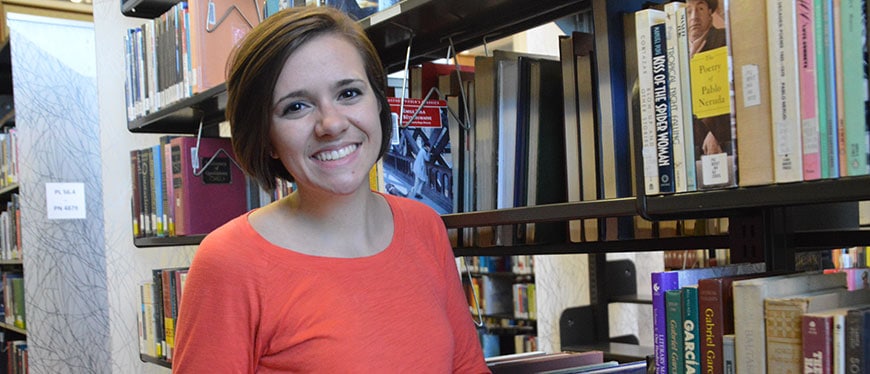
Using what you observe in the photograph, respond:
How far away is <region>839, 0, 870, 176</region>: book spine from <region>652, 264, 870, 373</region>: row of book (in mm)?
169

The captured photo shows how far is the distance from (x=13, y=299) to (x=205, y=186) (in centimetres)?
286

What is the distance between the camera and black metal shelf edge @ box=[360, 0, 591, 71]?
5.05ft

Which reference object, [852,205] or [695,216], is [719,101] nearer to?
[695,216]

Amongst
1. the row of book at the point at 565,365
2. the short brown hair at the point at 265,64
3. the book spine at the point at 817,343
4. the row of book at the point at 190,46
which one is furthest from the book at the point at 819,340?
the row of book at the point at 190,46

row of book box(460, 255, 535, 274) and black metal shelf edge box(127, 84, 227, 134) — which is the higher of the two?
black metal shelf edge box(127, 84, 227, 134)

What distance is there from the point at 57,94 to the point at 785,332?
3868mm

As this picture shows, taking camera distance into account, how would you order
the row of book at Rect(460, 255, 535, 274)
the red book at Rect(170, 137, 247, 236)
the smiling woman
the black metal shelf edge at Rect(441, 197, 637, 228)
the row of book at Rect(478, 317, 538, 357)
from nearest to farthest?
the black metal shelf edge at Rect(441, 197, 637, 228) < the smiling woman < the red book at Rect(170, 137, 247, 236) < the row of book at Rect(460, 255, 535, 274) < the row of book at Rect(478, 317, 538, 357)

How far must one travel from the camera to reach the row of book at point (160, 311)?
2.52m

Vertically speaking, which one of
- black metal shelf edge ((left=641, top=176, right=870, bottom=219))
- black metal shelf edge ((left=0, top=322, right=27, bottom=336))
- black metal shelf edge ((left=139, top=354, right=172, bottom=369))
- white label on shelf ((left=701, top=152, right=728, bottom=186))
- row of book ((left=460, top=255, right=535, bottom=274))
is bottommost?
black metal shelf edge ((left=0, top=322, right=27, bottom=336))

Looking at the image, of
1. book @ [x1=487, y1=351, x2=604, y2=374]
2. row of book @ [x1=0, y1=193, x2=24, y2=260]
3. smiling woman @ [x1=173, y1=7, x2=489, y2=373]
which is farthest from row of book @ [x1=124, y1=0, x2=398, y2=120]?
row of book @ [x1=0, y1=193, x2=24, y2=260]

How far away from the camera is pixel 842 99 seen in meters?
0.87

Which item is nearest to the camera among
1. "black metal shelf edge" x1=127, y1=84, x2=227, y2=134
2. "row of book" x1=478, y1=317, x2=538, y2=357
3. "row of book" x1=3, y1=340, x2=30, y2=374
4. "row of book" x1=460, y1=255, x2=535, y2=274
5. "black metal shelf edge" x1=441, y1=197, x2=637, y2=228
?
"black metal shelf edge" x1=441, y1=197, x2=637, y2=228

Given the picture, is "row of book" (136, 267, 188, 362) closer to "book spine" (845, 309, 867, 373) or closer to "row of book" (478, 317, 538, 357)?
"book spine" (845, 309, 867, 373)

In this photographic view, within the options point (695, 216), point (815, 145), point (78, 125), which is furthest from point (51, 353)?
point (815, 145)
